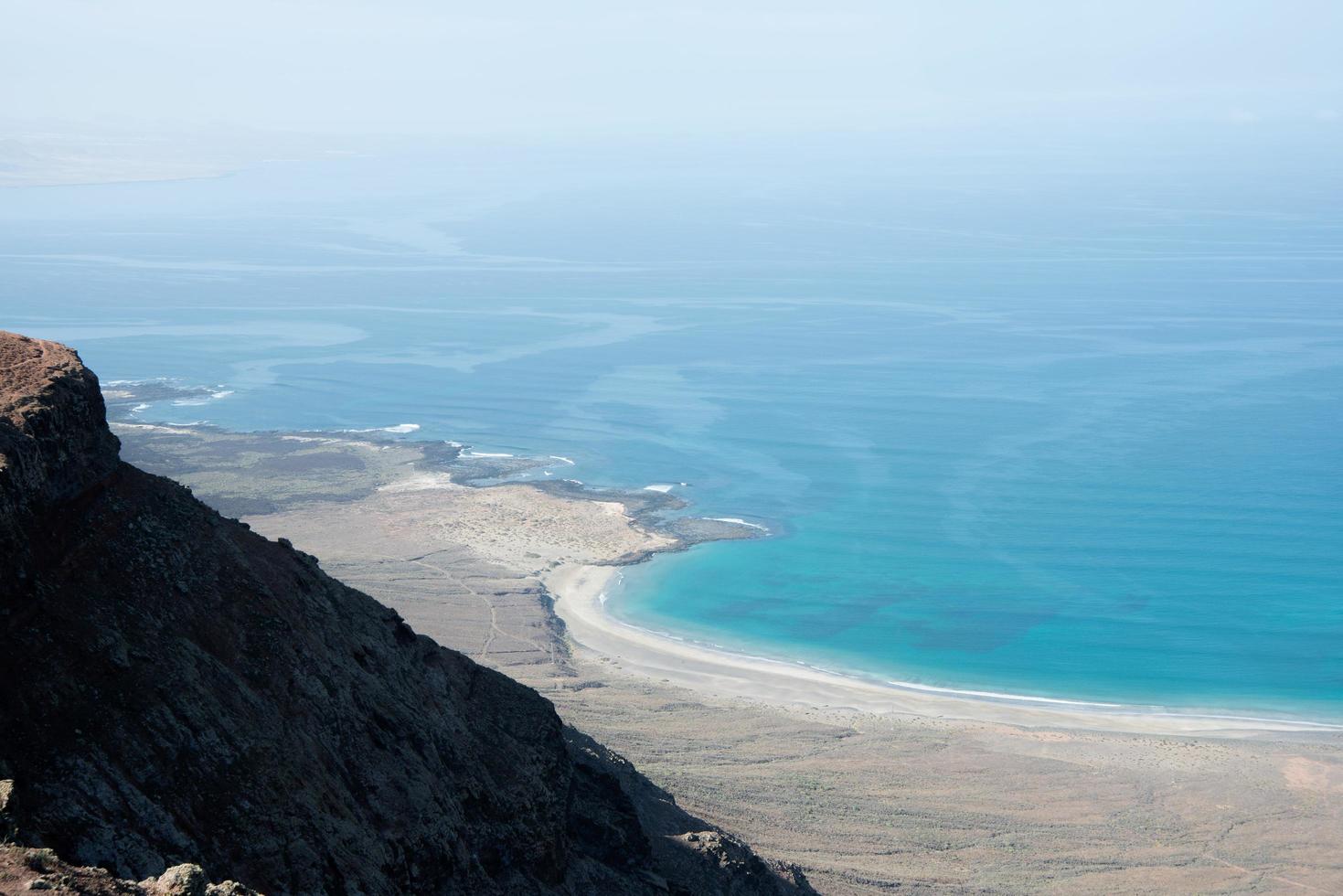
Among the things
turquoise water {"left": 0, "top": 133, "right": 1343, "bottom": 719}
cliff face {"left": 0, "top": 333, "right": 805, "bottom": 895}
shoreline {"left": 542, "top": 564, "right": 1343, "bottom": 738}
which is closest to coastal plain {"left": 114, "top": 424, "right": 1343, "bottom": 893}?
shoreline {"left": 542, "top": 564, "right": 1343, "bottom": 738}

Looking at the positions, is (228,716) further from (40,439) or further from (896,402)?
(896,402)

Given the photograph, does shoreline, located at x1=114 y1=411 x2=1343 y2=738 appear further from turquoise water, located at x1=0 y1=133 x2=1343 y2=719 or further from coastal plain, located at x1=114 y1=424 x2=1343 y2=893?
turquoise water, located at x1=0 y1=133 x2=1343 y2=719

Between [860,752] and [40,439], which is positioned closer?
[40,439]

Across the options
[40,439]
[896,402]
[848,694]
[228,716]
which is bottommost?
[848,694]

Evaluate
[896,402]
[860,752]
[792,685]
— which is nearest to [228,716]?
[860,752]

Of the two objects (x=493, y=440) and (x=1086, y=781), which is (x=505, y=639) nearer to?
(x=1086, y=781)

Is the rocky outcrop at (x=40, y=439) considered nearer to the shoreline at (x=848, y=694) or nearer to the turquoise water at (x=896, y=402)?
the shoreline at (x=848, y=694)
